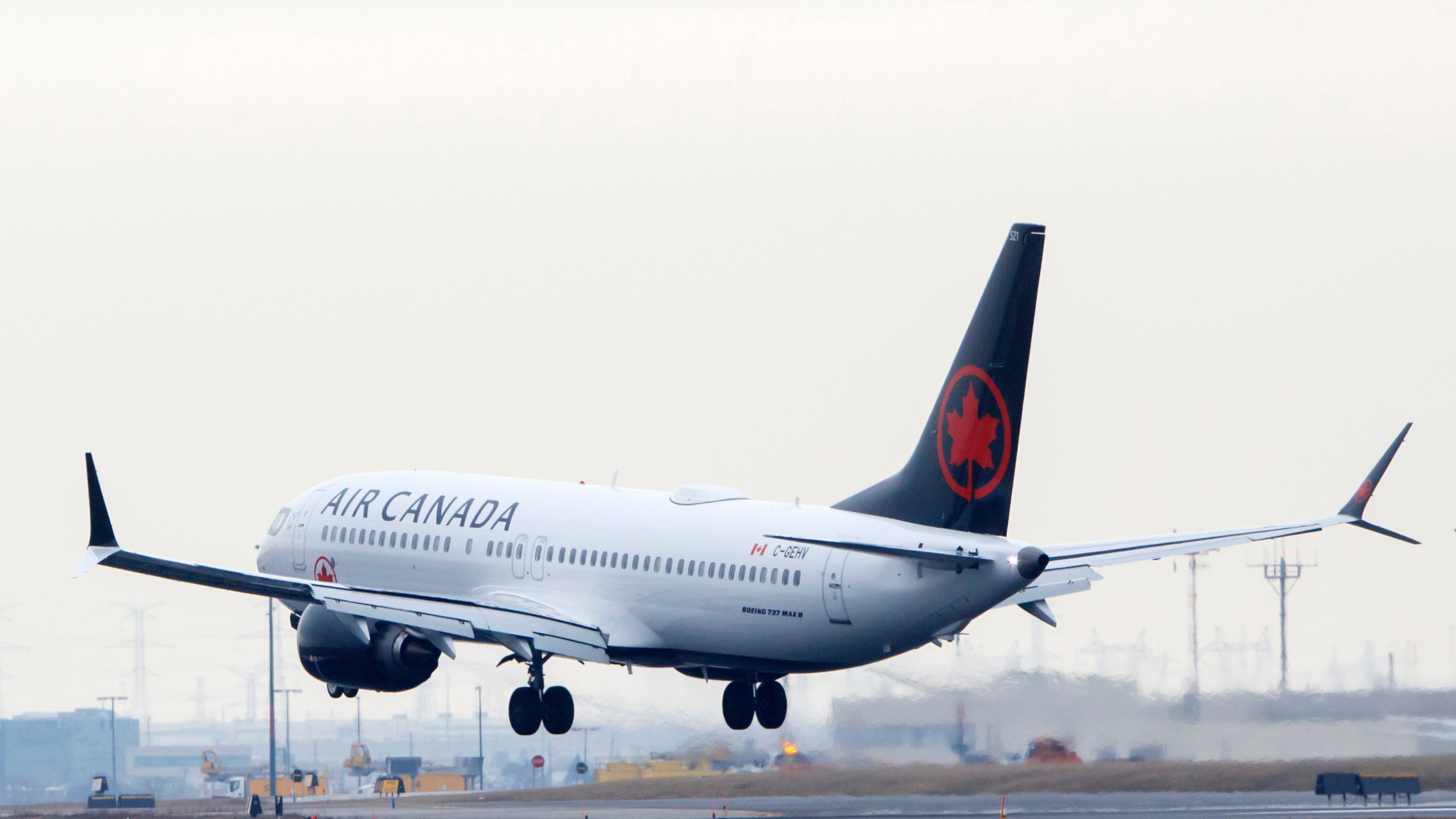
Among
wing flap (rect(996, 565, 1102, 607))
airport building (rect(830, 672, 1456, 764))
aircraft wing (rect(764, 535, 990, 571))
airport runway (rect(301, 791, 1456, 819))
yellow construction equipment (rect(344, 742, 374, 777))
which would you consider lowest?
yellow construction equipment (rect(344, 742, 374, 777))

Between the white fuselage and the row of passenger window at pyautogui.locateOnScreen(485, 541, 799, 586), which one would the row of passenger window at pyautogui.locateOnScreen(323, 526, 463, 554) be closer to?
the white fuselage

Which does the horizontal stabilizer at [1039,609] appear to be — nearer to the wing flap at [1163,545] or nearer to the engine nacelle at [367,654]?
the wing flap at [1163,545]

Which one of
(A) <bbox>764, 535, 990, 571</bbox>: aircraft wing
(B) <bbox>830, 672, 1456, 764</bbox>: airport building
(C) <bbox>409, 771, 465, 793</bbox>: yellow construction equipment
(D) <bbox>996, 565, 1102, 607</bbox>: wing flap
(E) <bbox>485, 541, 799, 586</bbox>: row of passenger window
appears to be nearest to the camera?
(A) <bbox>764, 535, 990, 571</bbox>: aircraft wing

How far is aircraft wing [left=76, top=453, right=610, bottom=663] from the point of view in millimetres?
41781

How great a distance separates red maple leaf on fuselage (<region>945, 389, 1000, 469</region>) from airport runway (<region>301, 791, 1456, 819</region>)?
8.89 m

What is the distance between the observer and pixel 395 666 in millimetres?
47312

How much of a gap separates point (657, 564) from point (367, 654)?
703 cm

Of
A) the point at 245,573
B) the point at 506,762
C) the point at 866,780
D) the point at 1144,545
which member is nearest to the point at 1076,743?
the point at 866,780

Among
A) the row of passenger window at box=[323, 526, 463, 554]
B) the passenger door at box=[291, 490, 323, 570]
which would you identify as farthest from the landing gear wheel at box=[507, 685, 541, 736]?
the passenger door at box=[291, 490, 323, 570]

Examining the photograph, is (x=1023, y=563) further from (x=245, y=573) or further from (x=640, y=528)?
(x=245, y=573)

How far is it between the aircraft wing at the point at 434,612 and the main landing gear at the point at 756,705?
12.6 feet

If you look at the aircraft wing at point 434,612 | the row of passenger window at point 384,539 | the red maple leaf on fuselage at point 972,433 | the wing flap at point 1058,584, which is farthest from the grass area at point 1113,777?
the red maple leaf on fuselage at point 972,433

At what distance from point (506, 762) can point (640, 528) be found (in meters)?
112

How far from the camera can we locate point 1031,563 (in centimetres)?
3838
